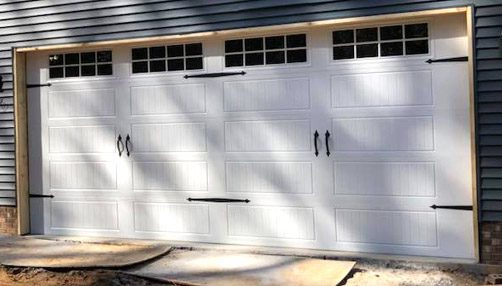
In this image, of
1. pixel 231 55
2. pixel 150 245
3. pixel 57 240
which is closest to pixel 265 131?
pixel 231 55

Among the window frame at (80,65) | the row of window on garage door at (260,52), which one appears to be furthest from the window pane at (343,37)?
the window frame at (80,65)

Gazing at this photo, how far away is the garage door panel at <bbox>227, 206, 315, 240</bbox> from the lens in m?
5.85

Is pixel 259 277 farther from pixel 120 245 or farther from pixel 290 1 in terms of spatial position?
pixel 290 1

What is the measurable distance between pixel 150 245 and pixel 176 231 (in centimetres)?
30

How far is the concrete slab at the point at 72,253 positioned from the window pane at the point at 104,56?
196cm

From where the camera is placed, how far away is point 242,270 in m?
5.27

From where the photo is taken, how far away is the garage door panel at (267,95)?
583 centimetres

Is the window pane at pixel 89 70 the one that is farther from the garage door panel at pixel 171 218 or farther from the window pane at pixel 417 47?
the window pane at pixel 417 47

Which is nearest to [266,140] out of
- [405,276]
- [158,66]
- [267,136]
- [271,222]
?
[267,136]

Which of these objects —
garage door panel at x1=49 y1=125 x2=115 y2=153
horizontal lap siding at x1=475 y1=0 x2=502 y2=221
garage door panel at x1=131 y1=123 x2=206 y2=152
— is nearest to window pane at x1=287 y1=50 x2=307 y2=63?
garage door panel at x1=131 y1=123 x2=206 y2=152

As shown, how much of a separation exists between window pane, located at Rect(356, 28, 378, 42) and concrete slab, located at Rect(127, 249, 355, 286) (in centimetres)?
200

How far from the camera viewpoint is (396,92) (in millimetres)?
5480

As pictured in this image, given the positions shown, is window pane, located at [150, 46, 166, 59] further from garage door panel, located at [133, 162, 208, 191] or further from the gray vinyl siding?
garage door panel, located at [133, 162, 208, 191]

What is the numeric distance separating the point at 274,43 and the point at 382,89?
115 cm
